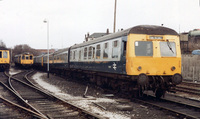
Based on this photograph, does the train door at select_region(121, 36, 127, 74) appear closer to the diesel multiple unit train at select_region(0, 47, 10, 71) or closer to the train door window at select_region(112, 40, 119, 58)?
the train door window at select_region(112, 40, 119, 58)

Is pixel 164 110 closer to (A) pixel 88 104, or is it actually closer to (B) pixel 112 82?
(A) pixel 88 104

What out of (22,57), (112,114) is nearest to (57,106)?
(112,114)

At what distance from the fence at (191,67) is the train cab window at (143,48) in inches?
387

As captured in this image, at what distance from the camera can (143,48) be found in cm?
959

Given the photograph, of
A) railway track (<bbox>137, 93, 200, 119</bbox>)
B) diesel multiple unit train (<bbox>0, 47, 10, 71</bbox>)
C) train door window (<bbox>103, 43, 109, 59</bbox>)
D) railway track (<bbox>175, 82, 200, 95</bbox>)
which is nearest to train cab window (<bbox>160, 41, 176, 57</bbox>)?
railway track (<bbox>137, 93, 200, 119</bbox>)

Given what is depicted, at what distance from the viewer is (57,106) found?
8.34 m

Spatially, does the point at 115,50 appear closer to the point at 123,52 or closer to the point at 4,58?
the point at 123,52

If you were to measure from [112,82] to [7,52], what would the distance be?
24096 millimetres

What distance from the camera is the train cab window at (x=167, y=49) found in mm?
9754

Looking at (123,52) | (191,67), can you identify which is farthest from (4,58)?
(123,52)

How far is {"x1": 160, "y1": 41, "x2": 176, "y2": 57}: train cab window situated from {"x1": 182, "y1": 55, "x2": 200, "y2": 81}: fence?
909 centimetres

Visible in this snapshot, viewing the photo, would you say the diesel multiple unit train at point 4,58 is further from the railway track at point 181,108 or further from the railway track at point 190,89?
the railway track at point 181,108

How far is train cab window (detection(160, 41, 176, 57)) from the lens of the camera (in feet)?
32.0

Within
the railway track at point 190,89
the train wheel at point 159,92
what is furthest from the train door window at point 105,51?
the railway track at point 190,89
